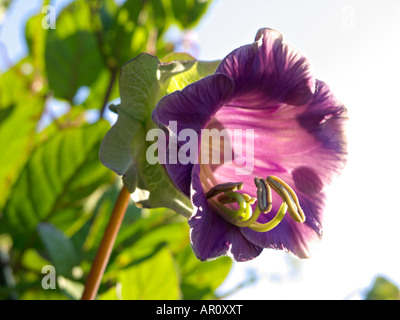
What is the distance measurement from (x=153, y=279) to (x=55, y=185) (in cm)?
33

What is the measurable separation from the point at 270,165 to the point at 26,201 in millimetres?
534

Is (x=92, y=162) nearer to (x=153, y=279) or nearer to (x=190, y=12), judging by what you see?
(x=153, y=279)

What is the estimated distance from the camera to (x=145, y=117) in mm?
627

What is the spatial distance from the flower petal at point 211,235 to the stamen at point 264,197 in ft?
0.22

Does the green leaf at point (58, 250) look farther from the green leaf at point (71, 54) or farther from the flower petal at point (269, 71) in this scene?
the green leaf at point (71, 54)

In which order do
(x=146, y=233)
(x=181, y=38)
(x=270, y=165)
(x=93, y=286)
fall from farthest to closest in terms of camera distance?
(x=181, y=38)
(x=146, y=233)
(x=270, y=165)
(x=93, y=286)

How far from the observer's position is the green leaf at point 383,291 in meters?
1.43

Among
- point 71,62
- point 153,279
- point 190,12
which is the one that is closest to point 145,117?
point 153,279

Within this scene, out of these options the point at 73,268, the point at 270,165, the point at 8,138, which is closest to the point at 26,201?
the point at 8,138

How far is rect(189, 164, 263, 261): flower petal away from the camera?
567 mm

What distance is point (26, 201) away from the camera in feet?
3.21

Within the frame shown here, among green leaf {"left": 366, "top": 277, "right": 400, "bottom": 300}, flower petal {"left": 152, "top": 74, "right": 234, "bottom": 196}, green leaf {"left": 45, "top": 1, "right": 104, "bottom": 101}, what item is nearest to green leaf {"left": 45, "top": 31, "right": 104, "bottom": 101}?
green leaf {"left": 45, "top": 1, "right": 104, "bottom": 101}
